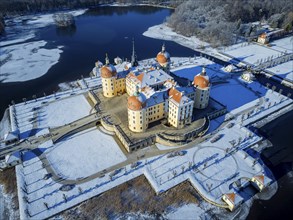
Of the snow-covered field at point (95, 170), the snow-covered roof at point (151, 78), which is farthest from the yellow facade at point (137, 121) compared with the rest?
the snow-covered roof at point (151, 78)

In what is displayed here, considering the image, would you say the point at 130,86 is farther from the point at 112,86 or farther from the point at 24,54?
the point at 24,54

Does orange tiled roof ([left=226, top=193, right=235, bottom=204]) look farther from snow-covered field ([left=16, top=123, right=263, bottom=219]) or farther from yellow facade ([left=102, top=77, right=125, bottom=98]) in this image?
yellow facade ([left=102, top=77, right=125, bottom=98])

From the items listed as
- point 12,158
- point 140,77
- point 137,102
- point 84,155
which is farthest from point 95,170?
point 140,77

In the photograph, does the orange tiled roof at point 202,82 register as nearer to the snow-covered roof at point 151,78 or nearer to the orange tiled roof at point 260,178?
the snow-covered roof at point 151,78

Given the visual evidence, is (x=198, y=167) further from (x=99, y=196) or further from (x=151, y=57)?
(x=151, y=57)

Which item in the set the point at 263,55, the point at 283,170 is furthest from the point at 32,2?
the point at 283,170

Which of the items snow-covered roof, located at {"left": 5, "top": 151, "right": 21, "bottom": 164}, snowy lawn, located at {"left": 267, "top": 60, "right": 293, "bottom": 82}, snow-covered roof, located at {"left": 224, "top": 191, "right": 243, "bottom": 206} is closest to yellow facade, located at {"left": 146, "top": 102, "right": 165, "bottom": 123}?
snow-covered roof, located at {"left": 224, "top": 191, "right": 243, "bottom": 206}
